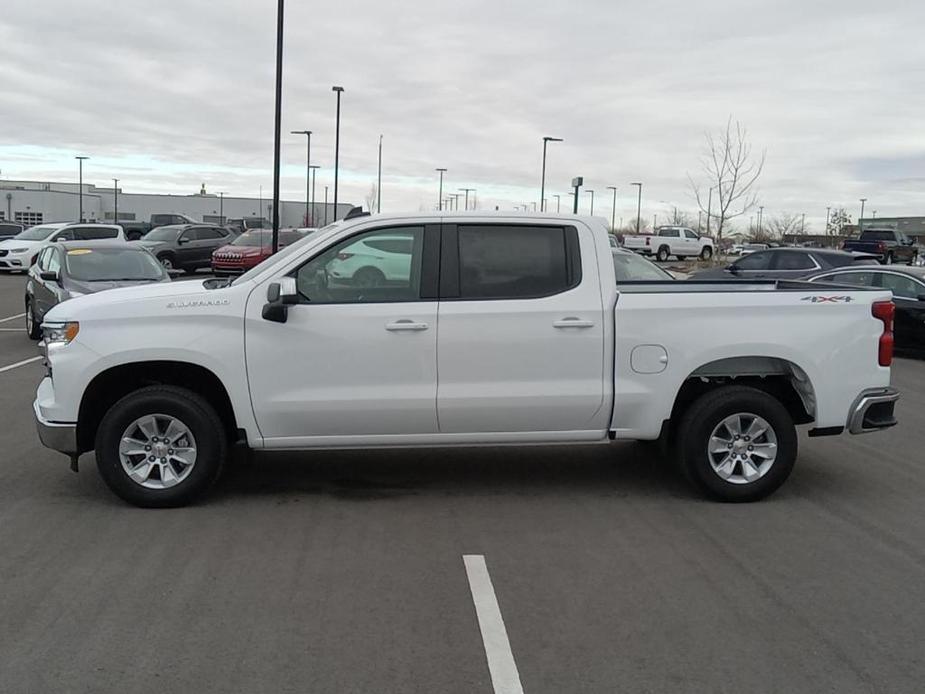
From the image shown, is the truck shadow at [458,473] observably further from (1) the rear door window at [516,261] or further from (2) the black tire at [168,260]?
(2) the black tire at [168,260]

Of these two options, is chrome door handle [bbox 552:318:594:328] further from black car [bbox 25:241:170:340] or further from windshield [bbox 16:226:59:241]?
windshield [bbox 16:226:59:241]

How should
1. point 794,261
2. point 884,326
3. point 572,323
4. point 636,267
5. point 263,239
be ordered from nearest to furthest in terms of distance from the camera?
point 572,323, point 884,326, point 636,267, point 794,261, point 263,239

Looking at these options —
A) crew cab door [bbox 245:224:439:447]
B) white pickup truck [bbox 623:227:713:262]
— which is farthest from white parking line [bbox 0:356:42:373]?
white pickup truck [bbox 623:227:713:262]

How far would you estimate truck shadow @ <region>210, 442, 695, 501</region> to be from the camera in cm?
659

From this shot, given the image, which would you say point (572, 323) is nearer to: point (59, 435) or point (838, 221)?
point (59, 435)

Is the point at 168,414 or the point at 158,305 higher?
the point at 158,305

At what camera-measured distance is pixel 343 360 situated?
235 inches

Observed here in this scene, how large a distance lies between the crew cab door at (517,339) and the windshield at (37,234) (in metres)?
29.7

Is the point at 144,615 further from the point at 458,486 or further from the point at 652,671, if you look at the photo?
the point at 458,486

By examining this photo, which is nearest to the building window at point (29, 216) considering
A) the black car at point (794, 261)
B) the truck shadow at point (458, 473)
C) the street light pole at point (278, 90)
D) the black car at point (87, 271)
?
the street light pole at point (278, 90)

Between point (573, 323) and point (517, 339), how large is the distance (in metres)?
0.39

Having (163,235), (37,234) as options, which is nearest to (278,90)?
(163,235)

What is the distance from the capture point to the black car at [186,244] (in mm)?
30766

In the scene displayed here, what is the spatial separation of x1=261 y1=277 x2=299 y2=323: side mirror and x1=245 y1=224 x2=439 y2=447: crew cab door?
7 centimetres
